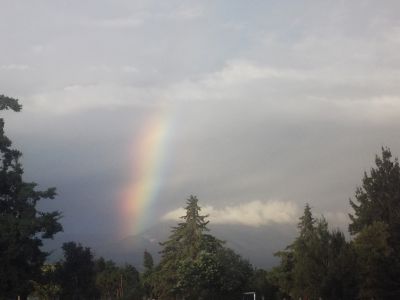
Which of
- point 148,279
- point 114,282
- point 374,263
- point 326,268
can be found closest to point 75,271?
point 148,279

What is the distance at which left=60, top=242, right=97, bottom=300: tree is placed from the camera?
72.8 m

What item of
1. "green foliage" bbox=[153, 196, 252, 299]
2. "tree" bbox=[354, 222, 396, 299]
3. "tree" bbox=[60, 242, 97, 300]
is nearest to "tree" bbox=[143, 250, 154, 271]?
"green foliage" bbox=[153, 196, 252, 299]

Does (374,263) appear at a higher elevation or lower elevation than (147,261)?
lower

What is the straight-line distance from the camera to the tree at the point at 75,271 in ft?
239

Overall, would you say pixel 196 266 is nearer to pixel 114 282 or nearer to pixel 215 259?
pixel 215 259

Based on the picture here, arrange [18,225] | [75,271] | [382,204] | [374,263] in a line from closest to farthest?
[18,225]
[374,263]
[382,204]
[75,271]

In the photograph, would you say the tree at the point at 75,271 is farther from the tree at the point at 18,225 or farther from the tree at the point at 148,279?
the tree at the point at 18,225

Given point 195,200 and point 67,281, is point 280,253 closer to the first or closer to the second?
point 195,200

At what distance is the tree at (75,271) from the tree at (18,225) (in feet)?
108

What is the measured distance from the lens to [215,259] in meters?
74.0

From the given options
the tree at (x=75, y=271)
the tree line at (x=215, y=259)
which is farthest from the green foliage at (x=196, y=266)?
the tree at (x=75, y=271)

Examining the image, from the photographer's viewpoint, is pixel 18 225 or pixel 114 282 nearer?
pixel 18 225

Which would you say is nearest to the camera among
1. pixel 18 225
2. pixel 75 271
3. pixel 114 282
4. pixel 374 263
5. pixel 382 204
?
pixel 18 225

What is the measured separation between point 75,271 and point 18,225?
38.7 metres
